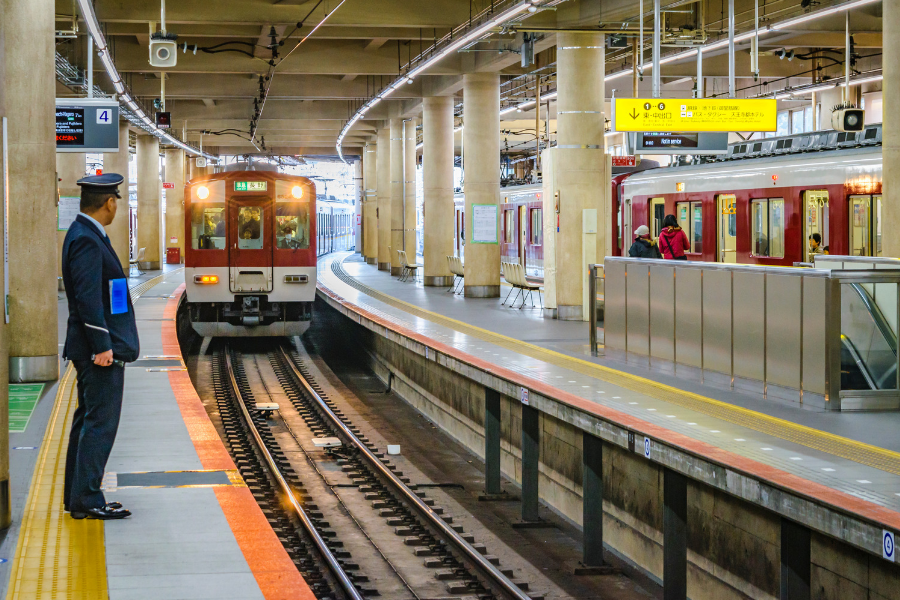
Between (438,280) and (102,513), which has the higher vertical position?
(438,280)

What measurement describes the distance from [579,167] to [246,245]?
6.95 m

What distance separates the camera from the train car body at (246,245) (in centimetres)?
2031

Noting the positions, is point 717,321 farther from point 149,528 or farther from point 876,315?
point 149,528

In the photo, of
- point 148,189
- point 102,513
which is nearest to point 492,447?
point 102,513

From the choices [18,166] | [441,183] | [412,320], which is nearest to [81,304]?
[18,166]

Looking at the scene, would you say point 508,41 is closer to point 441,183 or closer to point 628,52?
point 628,52

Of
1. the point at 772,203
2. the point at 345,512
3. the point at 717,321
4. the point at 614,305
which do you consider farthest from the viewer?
the point at 772,203

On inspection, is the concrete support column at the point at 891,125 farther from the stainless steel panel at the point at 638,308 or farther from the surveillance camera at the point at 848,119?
the stainless steel panel at the point at 638,308

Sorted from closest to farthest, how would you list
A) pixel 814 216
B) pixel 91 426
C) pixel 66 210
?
1. pixel 91 426
2. pixel 814 216
3. pixel 66 210

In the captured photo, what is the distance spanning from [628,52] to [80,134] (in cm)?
1140

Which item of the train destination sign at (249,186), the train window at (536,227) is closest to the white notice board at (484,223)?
the train destination sign at (249,186)

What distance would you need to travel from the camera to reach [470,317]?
18516 mm

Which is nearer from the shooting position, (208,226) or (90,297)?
(90,297)

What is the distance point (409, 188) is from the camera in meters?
34.4
